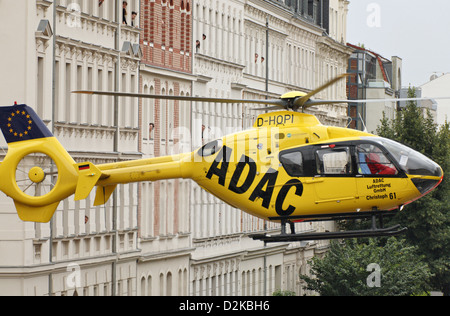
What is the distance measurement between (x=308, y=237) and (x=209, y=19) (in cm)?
4192

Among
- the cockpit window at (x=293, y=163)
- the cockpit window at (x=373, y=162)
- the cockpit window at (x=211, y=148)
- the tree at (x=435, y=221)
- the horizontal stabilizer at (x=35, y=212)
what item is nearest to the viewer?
the cockpit window at (x=373, y=162)

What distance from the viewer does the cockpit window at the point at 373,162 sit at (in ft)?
140

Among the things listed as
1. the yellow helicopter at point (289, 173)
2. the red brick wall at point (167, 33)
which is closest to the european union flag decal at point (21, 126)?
the yellow helicopter at point (289, 173)

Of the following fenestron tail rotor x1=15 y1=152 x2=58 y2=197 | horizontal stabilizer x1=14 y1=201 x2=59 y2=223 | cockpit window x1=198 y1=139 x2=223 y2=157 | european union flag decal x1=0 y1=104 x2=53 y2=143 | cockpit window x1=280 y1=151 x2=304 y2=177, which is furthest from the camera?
fenestron tail rotor x1=15 y1=152 x2=58 y2=197

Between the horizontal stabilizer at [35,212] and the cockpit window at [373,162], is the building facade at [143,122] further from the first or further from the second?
the cockpit window at [373,162]

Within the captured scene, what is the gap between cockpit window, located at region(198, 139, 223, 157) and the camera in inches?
1715

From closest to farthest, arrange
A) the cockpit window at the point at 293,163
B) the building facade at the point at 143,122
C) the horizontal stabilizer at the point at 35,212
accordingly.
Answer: the cockpit window at the point at 293,163, the horizontal stabilizer at the point at 35,212, the building facade at the point at 143,122

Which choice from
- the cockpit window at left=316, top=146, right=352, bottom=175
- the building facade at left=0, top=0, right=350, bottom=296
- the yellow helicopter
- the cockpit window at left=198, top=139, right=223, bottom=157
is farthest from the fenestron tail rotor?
the cockpit window at left=316, top=146, right=352, bottom=175

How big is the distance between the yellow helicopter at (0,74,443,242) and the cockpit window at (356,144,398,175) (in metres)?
0.03

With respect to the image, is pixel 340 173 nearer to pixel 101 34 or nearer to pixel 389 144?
pixel 389 144

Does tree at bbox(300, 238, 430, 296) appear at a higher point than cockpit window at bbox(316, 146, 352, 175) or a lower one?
lower

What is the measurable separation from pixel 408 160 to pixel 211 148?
519 cm

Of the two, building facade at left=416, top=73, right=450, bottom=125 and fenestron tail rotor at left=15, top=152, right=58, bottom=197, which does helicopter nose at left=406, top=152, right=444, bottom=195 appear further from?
building facade at left=416, top=73, right=450, bottom=125

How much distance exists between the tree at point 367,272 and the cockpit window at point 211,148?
114ft
